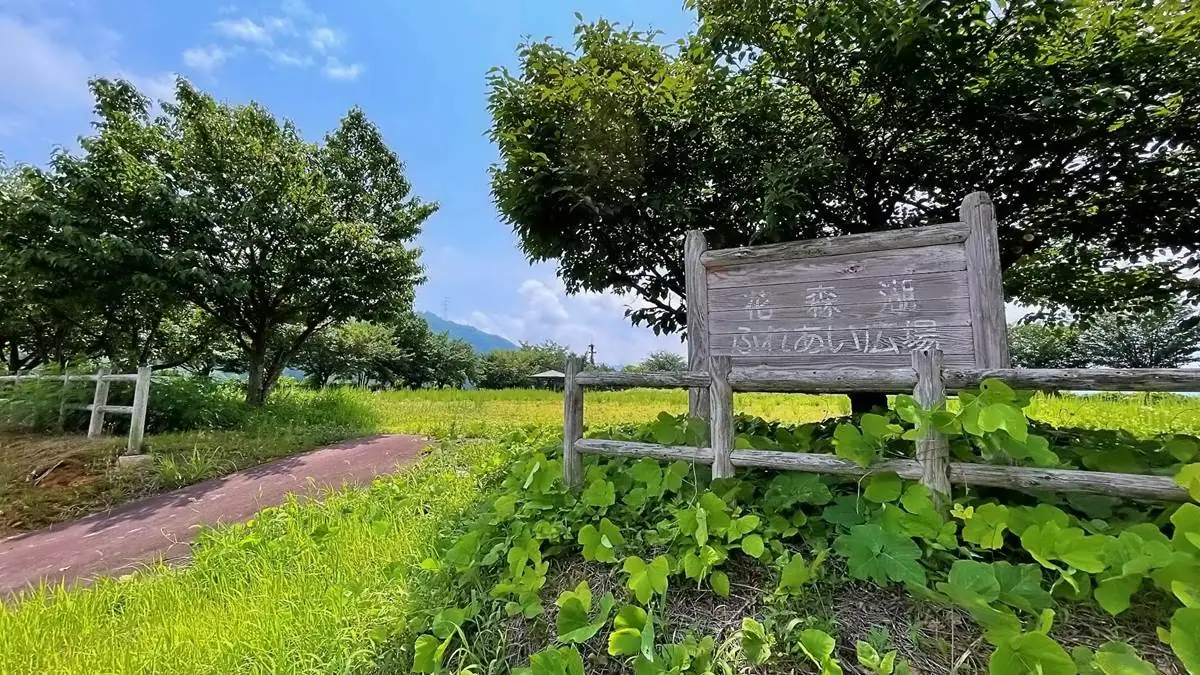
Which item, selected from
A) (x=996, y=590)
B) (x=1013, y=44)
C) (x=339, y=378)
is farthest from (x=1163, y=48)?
(x=339, y=378)

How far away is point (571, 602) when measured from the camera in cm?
191

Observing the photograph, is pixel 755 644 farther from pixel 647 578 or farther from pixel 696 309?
pixel 696 309

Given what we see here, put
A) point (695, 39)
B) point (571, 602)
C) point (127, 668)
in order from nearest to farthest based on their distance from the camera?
point (571, 602) → point (127, 668) → point (695, 39)

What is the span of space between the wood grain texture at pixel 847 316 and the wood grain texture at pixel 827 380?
624 mm

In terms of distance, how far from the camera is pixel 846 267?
2961 mm

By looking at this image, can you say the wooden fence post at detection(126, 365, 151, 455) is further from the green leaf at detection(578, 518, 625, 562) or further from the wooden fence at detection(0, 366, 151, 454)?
the green leaf at detection(578, 518, 625, 562)

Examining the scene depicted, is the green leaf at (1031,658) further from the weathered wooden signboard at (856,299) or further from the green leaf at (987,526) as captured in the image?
the weathered wooden signboard at (856,299)

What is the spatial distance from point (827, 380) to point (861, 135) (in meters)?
2.28

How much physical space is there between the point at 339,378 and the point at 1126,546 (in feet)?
90.0

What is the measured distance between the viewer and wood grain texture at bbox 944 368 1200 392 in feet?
5.68

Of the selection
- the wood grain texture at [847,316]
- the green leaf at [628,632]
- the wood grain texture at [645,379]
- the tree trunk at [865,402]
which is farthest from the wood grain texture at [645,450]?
the tree trunk at [865,402]

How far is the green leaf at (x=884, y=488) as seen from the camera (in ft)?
6.58

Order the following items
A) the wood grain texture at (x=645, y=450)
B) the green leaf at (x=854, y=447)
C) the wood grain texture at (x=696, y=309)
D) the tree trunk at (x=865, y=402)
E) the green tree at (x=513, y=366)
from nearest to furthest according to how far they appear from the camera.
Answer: the green leaf at (x=854, y=447) → the wood grain texture at (x=645, y=450) → the wood grain texture at (x=696, y=309) → the tree trunk at (x=865, y=402) → the green tree at (x=513, y=366)

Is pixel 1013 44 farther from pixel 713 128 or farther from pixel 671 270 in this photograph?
pixel 671 270
